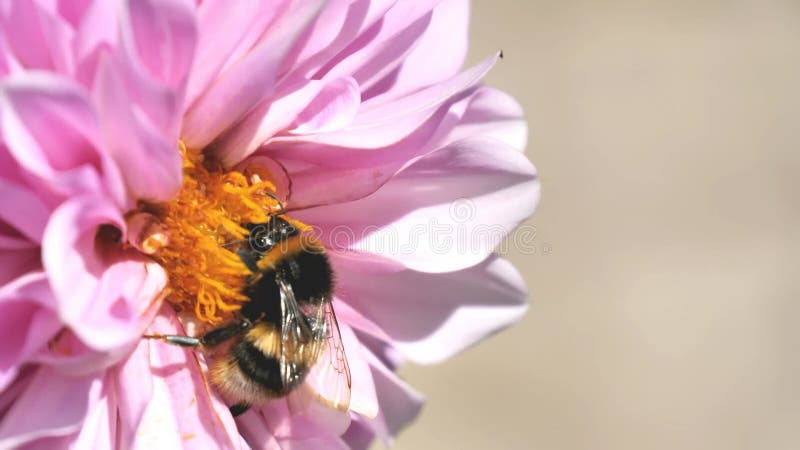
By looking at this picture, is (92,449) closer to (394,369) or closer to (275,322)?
(275,322)

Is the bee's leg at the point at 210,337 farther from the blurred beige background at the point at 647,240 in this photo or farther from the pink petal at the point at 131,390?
the blurred beige background at the point at 647,240

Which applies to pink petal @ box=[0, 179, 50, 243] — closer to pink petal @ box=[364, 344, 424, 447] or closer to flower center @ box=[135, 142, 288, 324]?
flower center @ box=[135, 142, 288, 324]

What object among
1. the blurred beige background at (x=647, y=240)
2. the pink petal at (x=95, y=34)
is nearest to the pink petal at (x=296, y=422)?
the pink petal at (x=95, y=34)

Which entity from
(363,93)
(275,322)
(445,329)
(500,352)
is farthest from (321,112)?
(500,352)

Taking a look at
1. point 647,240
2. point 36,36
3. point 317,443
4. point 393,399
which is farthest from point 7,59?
point 647,240

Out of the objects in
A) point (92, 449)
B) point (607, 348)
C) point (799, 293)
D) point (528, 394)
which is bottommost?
point (528, 394)

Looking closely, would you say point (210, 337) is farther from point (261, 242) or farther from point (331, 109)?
point (331, 109)
